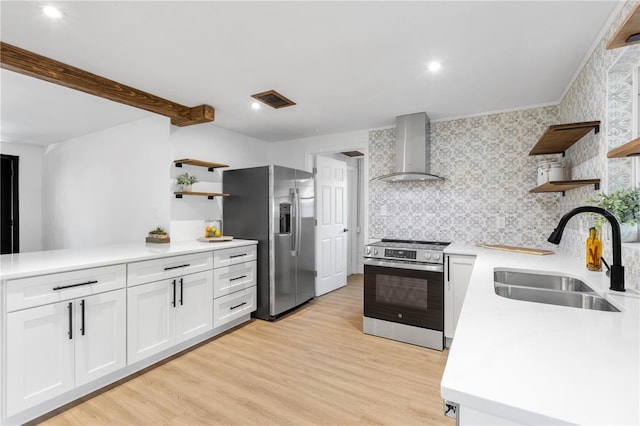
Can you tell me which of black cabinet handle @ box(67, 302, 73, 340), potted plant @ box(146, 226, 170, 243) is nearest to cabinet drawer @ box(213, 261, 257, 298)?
potted plant @ box(146, 226, 170, 243)

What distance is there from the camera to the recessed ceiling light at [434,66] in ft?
7.27

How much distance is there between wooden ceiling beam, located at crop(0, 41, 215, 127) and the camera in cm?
201

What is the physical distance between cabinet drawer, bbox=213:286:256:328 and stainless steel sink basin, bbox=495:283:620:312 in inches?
96.1

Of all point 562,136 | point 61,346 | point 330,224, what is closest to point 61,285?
point 61,346

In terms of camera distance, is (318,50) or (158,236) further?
(158,236)

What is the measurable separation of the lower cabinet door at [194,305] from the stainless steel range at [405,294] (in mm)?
1535

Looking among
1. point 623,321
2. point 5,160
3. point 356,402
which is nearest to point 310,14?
point 623,321

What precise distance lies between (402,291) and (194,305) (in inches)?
75.7

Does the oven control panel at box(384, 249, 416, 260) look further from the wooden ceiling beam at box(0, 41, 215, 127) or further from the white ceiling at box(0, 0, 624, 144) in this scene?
the wooden ceiling beam at box(0, 41, 215, 127)

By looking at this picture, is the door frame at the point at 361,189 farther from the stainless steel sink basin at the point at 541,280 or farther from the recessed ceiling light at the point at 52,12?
the recessed ceiling light at the point at 52,12

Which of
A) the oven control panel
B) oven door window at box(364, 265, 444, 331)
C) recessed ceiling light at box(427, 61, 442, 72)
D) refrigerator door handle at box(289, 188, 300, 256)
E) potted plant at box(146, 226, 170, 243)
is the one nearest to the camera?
recessed ceiling light at box(427, 61, 442, 72)

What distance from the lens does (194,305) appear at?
2.76 meters

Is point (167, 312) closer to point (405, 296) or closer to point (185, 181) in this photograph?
point (185, 181)

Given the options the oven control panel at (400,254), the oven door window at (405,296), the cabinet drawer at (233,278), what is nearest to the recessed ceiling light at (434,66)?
the oven control panel at (400,254)
